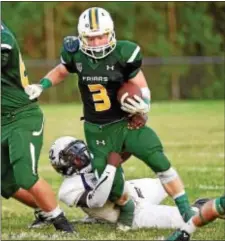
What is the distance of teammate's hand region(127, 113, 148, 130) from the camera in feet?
17.4

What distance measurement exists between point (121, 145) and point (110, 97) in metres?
0.30

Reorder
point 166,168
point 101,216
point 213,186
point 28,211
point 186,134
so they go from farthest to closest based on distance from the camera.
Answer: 1. point 186,134
2. point 213,186
3. point 28,211
4. point 101,216
5. point 166,168

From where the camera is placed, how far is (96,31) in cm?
525

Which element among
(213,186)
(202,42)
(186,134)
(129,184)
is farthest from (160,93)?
(129,184)

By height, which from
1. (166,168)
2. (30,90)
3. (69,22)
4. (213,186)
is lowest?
(69,22)

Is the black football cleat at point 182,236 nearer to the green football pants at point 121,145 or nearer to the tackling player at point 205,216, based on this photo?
the tackling player at point 205,216

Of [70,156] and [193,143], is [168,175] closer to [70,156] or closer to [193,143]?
[70,156]

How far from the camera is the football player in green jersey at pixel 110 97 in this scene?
5246 millimetres

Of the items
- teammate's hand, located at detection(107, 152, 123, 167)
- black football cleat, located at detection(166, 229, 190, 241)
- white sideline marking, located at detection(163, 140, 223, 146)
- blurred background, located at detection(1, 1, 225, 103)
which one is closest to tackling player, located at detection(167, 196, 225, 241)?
black football cleat, located at detection(166, 229, 190, 241)

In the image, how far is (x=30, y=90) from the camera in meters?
5.36

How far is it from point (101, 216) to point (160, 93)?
18714mm

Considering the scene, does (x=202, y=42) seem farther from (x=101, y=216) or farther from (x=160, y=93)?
(x=101, y=216)

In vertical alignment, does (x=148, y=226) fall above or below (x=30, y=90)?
below

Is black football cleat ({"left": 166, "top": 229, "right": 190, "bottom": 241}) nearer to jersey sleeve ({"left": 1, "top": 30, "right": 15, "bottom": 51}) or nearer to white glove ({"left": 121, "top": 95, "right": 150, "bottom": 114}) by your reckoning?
white glove ({"left": 121, "top": 95, "right": 150, "bottom": 114})
